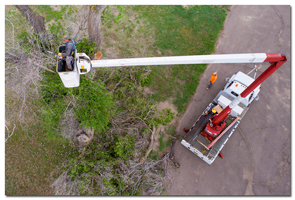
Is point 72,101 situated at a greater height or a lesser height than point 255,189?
greater

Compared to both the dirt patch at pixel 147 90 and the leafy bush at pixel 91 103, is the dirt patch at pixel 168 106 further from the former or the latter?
the leafy bush at pixel 91 103

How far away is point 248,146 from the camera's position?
408 inches

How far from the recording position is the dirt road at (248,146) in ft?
31.7

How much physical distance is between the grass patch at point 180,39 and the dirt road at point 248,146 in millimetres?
828

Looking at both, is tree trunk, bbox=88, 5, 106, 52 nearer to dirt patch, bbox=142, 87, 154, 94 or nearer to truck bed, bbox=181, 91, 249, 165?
dirt patch, bbox=142, 87, 154, 94

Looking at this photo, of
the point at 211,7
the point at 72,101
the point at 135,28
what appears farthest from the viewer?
the point at 211,7

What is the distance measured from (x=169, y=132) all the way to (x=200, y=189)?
3.50m

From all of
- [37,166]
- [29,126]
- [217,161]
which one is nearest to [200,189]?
[217,161]

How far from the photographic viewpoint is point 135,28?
13.4 m

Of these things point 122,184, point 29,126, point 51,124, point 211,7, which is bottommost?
point 122,184

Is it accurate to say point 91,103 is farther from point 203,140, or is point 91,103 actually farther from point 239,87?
point 239,87

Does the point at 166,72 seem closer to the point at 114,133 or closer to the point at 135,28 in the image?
the point at 135,28

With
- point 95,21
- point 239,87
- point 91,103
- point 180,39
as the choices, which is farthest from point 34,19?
point 239,87

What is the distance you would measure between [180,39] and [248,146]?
28.3 feet
